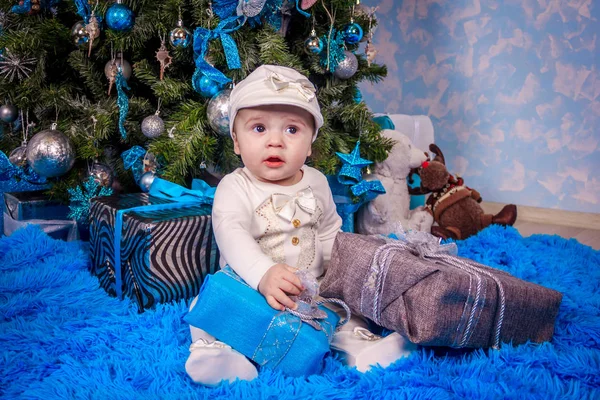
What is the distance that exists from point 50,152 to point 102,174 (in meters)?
0.16

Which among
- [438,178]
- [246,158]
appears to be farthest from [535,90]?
[246,158]

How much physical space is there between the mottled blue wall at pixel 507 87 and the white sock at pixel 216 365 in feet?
6.44

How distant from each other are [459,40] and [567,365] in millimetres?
2004

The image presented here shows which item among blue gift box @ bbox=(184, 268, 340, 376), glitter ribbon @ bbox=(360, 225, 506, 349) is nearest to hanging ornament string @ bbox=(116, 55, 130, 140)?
blue gift box @ bbox=(184, 268, 340, 376)

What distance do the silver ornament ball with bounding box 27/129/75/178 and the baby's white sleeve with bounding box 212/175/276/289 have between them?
0.65 m

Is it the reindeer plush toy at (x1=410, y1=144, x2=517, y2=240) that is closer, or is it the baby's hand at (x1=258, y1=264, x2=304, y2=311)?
the baby's hand at (x1=258, y1=264, x2=304, y2=311)

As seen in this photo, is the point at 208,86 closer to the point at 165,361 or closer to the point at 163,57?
the point at 163,57

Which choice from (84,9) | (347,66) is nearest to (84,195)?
(84,9)

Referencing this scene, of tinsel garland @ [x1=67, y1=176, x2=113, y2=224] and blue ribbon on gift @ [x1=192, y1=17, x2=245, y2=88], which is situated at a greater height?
blue ribbon on gift @ [x1=192, y1=17, x2=245, y2=88]

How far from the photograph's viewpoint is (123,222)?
47.2 inches

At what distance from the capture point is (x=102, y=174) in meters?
1.57

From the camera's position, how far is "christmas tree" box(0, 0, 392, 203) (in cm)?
135

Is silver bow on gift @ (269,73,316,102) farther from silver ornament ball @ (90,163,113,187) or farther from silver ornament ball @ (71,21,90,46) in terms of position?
silver ornament ball @ (90,163,113,187)

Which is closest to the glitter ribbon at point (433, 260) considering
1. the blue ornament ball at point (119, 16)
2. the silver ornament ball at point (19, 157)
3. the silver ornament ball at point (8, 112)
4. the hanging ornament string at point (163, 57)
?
the hanging ornament string at point (163, 57)
